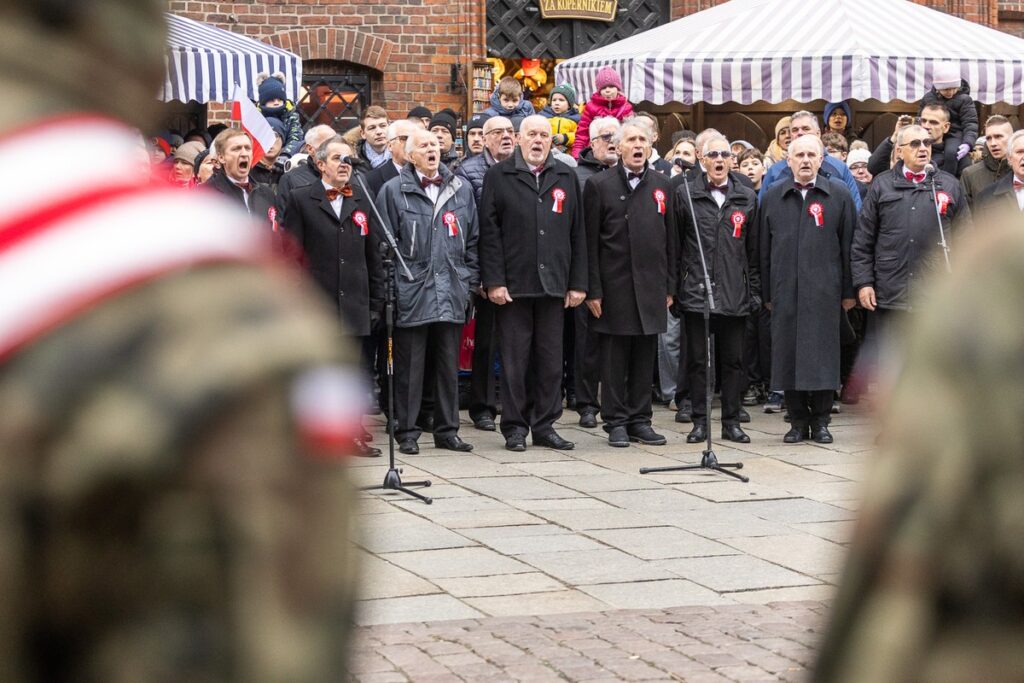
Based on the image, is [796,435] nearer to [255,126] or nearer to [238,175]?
[238,175]

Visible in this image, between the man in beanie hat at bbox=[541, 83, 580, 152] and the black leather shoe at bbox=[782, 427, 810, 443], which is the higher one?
the man in beanie hat at bbox=[541, 83, 580, 152]

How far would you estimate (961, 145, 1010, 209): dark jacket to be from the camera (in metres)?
13.4

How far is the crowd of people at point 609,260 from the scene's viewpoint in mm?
11328

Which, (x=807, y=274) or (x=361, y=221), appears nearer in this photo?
(x=361, y=221)

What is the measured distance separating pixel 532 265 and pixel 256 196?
6.15ft

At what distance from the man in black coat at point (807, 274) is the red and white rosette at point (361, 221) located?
2.73m

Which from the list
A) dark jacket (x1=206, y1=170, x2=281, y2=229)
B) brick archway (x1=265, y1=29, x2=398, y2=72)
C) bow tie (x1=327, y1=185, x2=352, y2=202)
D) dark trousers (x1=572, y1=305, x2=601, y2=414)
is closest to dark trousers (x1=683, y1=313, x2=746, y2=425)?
dark trousers (x1=572, y1=305, x2=601, y2=414)

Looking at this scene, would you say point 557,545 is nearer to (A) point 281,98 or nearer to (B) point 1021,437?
(B) point 1021,437

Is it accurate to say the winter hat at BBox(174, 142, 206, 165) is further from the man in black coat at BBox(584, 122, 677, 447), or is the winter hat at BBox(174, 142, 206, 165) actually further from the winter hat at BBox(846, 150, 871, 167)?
the winter hat at BBox(846, 150, 871, 167)

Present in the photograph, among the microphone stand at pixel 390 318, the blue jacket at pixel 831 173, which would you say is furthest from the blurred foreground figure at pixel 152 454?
the blue jacket at pixel 831 173

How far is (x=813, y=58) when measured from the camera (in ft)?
50.0

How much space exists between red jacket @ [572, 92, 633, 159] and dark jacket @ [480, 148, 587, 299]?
9.25ft

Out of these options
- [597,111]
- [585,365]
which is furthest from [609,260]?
[597,111]

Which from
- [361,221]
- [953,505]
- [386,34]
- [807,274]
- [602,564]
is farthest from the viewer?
[386,34]
